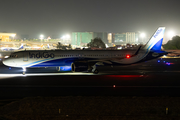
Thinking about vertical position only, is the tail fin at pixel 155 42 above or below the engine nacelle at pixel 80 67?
above

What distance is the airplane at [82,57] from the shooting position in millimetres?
31844

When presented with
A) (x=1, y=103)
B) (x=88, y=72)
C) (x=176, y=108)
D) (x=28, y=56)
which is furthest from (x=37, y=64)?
(x=176, y=108)

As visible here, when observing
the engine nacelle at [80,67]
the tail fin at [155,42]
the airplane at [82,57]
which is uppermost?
the tail fin at [155,42]

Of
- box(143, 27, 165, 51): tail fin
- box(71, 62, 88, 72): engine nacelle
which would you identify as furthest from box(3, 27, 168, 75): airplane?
box(71, 62, 88, 72): engine nacelle

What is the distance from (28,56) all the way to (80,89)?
15199 millimetres

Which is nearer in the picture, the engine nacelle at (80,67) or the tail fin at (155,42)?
the engine nacelle at (80,67)

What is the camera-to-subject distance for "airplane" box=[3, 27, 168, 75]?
31.8 meters

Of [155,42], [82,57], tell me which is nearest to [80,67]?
[82,57]

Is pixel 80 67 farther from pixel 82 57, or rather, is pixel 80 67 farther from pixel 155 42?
pixel 155 42

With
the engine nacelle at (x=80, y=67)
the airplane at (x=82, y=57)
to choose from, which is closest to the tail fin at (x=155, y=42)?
the airplane at (x=82, y=57)

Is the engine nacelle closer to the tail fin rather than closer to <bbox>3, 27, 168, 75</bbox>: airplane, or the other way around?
<bbox>3, 27, 168, 75</bbox>: airplane

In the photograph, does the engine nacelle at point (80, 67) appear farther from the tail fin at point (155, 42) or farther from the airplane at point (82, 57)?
the tail fin at point (155, 42)

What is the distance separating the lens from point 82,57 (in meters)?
32.9

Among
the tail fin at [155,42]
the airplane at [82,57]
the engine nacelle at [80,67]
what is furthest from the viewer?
the tail fin at [155,42]
